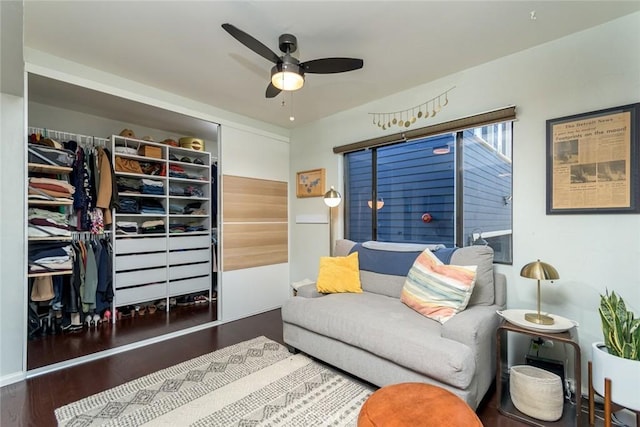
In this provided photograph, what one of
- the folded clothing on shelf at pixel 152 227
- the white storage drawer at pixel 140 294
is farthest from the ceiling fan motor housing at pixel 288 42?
the white storage drawer at pixel 140 294

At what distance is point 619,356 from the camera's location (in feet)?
4.95

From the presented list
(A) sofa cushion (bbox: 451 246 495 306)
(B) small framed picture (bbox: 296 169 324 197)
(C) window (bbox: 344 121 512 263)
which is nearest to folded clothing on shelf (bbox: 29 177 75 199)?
(B) small framed picture (bbox: 296 169 324 197)

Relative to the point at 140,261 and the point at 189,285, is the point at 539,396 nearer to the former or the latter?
the point at 189,285

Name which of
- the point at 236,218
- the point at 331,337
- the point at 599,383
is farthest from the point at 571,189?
the point at 236,218

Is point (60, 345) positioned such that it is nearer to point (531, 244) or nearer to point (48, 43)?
point (48, 43)

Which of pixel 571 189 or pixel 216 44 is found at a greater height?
pixel 216 44

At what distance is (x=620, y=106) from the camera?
188 cm

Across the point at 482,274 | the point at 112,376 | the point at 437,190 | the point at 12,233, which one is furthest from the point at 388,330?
the point at 12,233

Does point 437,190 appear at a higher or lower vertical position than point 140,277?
higher

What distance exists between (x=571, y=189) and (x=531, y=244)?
18.9 inches

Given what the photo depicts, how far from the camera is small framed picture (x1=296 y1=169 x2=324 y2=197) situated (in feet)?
12.4

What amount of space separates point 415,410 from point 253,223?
9.68ft

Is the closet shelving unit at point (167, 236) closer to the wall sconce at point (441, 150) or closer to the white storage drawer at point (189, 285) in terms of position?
the white storage drawer at point (189, 285)

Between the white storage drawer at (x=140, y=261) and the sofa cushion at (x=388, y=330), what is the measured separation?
211 centimetres
